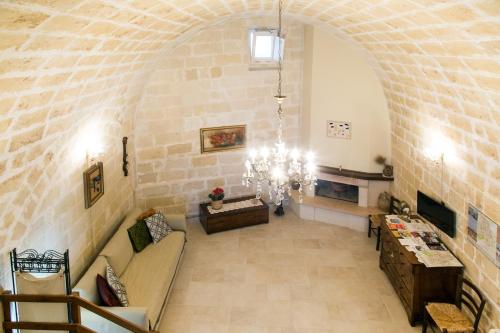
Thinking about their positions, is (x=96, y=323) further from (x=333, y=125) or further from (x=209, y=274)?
(x=333, y=125)

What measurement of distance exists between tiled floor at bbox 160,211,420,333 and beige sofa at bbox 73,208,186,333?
369mm

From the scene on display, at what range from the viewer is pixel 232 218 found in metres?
8.14

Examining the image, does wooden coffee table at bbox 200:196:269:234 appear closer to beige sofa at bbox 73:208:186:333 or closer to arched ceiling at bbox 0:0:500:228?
beige sofa at bbox 73:208:186:333

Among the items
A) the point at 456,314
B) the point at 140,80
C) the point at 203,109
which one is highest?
the point at 140,80

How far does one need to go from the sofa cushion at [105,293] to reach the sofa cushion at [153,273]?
355 millimetres

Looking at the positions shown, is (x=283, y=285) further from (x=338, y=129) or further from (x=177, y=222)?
(x=338, y=129)

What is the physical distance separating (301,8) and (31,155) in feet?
11.9

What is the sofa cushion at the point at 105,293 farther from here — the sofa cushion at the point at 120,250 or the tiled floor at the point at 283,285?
the tiled floor at the point at 283,285

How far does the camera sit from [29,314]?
390 centimetres

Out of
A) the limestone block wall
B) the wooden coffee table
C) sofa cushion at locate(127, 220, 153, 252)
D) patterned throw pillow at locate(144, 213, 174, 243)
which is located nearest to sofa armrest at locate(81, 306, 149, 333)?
sofa cushion at locate(127, 220, 153, 252)

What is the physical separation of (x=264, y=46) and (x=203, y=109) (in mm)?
1549

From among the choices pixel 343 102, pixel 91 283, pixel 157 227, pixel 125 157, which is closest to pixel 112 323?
pixel 91 283

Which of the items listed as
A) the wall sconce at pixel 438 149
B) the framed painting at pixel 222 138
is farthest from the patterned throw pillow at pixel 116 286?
the wall sconce at pixel 438 149

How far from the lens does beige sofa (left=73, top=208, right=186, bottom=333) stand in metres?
4.83
